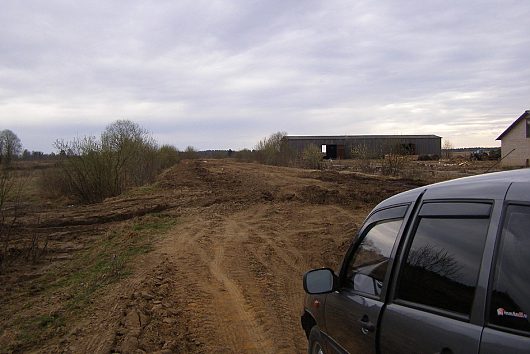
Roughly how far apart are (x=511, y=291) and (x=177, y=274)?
7.62 m

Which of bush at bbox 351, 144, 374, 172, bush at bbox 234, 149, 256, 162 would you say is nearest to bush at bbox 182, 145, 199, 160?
bush at bbox 234, 149, 256, 162

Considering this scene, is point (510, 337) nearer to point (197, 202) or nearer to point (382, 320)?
point (382, 320)

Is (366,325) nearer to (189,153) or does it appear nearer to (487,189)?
(487,189)

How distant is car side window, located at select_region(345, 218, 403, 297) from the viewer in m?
2.88

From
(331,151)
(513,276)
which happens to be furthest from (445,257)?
(331,151)

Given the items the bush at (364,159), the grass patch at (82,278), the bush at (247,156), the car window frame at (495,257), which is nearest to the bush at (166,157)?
the bush at (247,156)

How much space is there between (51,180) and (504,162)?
36130mm

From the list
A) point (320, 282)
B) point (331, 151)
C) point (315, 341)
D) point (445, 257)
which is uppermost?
point (331, 151)

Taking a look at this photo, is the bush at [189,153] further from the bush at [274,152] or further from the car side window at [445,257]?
the car side window at [445,257]

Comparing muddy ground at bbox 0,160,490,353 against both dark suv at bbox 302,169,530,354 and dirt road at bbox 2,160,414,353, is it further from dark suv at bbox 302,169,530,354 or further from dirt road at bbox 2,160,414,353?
dark suv at bbox 302,169,530,354

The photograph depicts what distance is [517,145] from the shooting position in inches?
1706

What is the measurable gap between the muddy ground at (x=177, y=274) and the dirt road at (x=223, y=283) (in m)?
0.02

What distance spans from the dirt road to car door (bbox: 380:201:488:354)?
10.7ft

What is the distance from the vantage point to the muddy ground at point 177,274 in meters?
6.15
